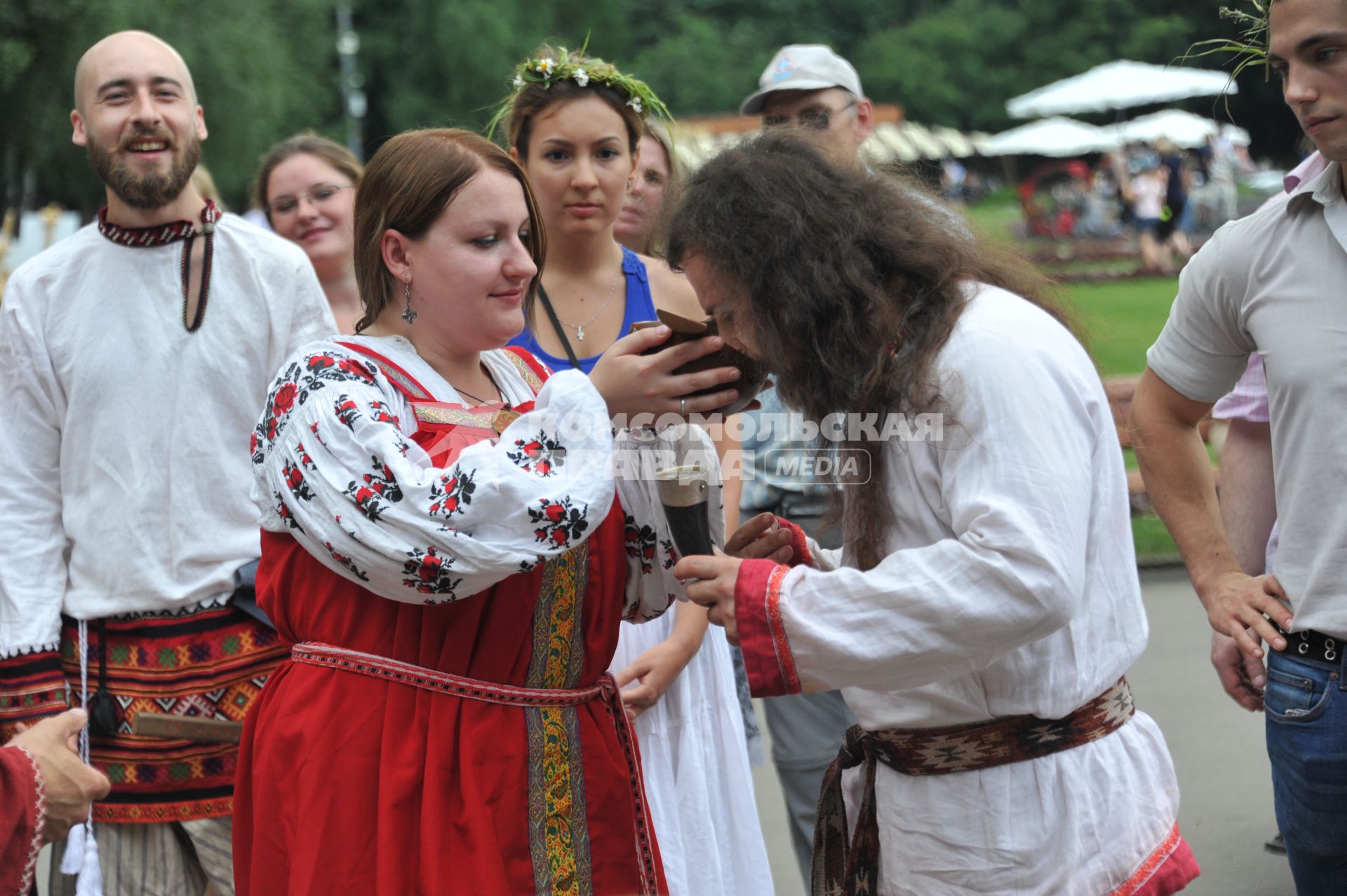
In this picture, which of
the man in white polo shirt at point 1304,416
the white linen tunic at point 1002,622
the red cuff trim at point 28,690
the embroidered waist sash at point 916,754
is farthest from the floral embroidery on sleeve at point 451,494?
the red cuff trim at point 28,690

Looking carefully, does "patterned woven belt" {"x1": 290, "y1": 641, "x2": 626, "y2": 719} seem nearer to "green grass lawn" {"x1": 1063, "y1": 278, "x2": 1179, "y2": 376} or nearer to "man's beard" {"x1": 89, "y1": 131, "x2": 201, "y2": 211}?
"man's beard" {"x1": 89, "y1": 131, "x2": 201, "y2": 211}

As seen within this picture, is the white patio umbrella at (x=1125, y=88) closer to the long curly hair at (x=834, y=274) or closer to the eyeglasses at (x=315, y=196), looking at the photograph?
the eyeglasses at (x=315, y=196)

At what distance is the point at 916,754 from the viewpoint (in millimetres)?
2219

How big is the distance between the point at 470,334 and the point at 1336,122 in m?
1.51

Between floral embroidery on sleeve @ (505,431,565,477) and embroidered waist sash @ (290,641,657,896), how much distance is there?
1.37ft

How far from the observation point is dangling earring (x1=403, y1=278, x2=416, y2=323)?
2.48 meters

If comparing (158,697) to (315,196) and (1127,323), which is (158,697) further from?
(1127,323)

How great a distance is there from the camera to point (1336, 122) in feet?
7.77

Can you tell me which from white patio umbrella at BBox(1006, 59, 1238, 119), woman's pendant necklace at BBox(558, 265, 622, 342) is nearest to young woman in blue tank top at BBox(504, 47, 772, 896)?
woman's pendant necklace at BBox(558, 265, 622, 342)

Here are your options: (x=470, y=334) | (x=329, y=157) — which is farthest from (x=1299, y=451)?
(x=329, y=157)

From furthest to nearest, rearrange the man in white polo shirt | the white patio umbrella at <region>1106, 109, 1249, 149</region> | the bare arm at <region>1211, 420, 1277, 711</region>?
the white patio umbrella at <region>1106, 109, 1249, 149</region> < the bare arm at <region>1211, 420, 1277, 711</region> < the man in white polo shirt

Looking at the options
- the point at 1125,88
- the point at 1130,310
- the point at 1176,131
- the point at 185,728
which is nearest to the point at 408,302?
the point at 185,728

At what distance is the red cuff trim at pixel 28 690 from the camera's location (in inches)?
130

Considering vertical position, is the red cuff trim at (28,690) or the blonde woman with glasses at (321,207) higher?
the blonde woman with glasses at (321,207)
